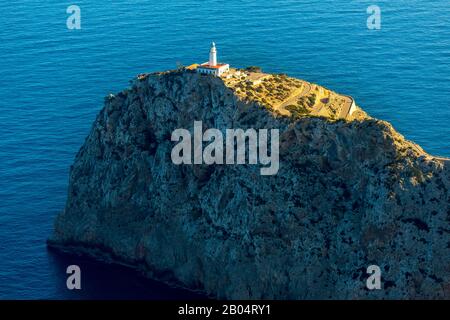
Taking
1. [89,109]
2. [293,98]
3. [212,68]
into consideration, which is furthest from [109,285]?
[89,109]

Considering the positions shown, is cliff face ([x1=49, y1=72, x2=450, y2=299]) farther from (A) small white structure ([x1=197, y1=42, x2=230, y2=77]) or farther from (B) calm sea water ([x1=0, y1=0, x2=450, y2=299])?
(B) calm sea water ([x1=0, y1=0, x2=450, y2=299])

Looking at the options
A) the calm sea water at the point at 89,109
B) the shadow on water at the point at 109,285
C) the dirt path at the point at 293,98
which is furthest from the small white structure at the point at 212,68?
the calm sea water at the point at 89,109

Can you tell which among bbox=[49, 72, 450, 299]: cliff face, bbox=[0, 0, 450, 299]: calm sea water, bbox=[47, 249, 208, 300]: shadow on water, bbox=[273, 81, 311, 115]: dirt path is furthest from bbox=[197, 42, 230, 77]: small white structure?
bbox=[0, 0, 450, 299]: calm sea water

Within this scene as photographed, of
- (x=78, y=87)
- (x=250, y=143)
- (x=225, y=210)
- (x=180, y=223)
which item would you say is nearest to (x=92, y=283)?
(x=180, y=223)

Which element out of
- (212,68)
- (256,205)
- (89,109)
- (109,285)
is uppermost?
(89,109)

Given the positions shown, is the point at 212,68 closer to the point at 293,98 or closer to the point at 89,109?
the point at 293,98
